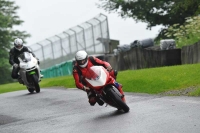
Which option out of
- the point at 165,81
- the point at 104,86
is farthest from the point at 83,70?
the point at 165,81

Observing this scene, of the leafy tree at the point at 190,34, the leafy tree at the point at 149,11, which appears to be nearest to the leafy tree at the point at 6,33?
the leafy tree at the point at 149,11

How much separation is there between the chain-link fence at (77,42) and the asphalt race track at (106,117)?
22.4 metres

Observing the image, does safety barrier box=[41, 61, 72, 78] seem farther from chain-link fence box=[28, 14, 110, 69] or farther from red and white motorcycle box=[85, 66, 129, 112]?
red and white motorcycle box=[85, 66, 129, 112]

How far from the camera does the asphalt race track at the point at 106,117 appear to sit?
8.95 m

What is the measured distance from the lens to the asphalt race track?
8953mm

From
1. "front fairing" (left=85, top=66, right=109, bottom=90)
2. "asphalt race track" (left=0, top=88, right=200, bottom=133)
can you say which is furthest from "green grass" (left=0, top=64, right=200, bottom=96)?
"front fairing" (left=85, top=66, right=109, bottom=90)

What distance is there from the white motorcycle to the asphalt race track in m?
4.10

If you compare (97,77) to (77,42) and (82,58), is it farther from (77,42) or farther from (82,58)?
(77,42)

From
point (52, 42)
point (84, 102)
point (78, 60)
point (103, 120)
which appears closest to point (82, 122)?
point (103, 120)

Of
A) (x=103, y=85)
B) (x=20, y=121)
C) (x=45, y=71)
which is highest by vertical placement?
(x=103, y=85)

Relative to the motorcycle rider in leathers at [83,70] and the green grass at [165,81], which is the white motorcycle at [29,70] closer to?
the green grass at [165,81]

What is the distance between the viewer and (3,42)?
63.7 m

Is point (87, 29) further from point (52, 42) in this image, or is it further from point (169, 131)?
point (169, 131)

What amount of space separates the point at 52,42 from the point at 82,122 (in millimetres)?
30509
